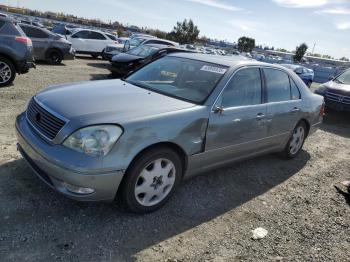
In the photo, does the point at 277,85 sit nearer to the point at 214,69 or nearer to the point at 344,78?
the point at 214,69

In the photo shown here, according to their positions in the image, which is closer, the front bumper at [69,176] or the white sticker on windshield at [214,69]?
the front bumper at [69,176]

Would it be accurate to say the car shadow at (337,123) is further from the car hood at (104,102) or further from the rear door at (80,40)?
the rear door at (80,40)

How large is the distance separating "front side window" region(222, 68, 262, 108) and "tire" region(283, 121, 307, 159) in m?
1.52

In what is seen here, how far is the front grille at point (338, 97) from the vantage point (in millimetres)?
9914

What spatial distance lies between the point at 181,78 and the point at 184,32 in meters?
48.2

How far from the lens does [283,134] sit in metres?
5.62

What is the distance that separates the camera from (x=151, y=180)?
3766 millimetres

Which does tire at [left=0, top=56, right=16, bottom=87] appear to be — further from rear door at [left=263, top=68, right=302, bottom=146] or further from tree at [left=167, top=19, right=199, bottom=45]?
tree at [left=167, top=19, right=199, bottom=45]

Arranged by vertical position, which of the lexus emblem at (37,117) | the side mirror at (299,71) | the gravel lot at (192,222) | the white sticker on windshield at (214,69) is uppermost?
the white sticker on windshield at (214,69)

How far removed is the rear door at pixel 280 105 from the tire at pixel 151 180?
1845 millimetres

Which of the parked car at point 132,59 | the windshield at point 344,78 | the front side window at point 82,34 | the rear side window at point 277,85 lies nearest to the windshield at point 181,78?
the rear side window at point 277,85

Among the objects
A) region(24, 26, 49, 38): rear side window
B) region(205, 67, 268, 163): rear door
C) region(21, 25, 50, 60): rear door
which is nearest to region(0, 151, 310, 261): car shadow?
region(205, 67, 268, 163): rear door

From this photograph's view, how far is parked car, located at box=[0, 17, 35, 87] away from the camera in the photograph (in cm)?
862

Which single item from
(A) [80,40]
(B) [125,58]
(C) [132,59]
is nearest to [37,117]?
(C) [132,59]
